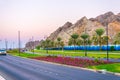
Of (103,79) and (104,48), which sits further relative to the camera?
(104,48)

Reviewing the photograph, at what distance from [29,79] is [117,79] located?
5893 mm

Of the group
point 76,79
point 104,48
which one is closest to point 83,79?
point 76,79

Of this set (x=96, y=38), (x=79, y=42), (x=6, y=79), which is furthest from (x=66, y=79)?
(x=79, y=42)

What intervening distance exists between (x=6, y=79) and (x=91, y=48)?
99.3 meters

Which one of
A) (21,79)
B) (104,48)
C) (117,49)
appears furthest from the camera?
(104,48)

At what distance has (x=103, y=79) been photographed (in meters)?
18.9

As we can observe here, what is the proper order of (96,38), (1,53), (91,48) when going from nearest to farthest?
(1,53)
(91,48)
(96,38)

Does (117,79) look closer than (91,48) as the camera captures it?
Yes

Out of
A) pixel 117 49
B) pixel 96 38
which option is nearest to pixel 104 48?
pixel 117 49

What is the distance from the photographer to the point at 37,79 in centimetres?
1969

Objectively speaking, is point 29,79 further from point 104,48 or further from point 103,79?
point 104,48

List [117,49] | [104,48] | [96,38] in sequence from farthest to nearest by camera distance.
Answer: [96,38], [104,48], [117,49]

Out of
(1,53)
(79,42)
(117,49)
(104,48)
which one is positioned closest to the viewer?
(1,53)

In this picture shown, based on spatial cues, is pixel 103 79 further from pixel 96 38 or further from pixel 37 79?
pixel 96 38
